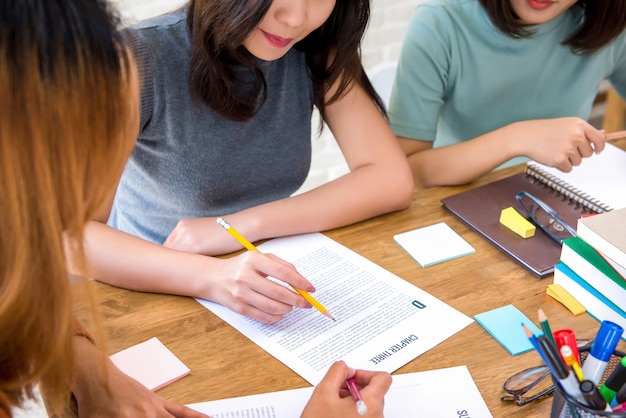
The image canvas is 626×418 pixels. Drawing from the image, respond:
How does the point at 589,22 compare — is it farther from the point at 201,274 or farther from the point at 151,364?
the point at 151,364

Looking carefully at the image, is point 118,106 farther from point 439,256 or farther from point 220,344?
point 439,256

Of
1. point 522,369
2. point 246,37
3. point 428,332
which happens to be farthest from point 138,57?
point 522,369

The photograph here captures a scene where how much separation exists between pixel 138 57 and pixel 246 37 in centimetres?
19

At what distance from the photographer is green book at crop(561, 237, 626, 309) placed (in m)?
0.85

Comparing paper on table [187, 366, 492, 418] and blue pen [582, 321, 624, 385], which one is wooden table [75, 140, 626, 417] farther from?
blue pen [582, 321, 624, 385]

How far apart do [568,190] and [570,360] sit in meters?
0.57

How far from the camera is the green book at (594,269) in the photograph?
33.6 inches

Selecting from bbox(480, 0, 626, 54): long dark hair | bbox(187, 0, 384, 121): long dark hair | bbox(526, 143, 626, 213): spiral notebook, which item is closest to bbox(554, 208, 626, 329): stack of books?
bbox(526, 143, 626, 213): spiral notebook

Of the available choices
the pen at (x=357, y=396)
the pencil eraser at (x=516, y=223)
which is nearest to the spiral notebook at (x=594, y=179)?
the pencil eraser at (x=516, y=223)

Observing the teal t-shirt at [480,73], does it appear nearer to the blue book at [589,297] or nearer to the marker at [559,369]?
the blue book at [589,297]

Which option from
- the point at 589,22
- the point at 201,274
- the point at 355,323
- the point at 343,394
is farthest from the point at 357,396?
the point at 589,22

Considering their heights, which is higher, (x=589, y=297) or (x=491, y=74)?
(x=491, y=74)

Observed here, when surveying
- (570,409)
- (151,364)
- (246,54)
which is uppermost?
(246,54)

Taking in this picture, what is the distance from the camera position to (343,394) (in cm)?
75
